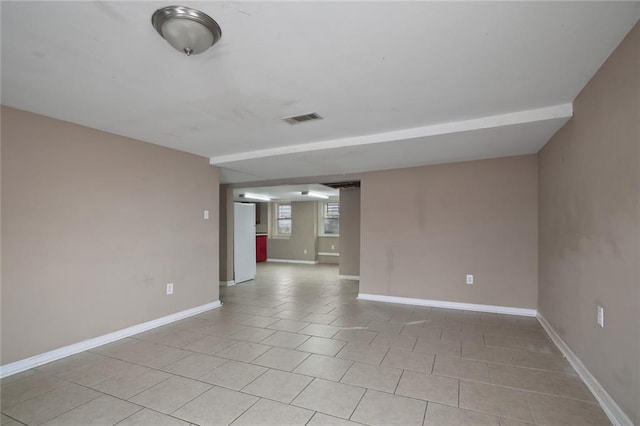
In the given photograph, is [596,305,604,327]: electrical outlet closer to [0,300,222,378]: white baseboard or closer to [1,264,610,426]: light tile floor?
[1,264,610,426]: light tile floor

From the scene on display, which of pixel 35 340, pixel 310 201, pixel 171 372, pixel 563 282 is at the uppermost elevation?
pixel 310 201

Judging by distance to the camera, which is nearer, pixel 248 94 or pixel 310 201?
pixel 248 94

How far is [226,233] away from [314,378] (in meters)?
4.35

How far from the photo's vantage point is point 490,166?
4.29 meters

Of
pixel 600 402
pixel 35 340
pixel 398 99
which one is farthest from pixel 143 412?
pixel 600 402

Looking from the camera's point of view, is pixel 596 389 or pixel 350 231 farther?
pixel 350 231

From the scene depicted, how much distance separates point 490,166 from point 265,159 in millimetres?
3151

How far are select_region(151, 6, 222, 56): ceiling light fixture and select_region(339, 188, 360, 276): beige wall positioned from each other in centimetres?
555

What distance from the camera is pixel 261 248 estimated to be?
1010cm

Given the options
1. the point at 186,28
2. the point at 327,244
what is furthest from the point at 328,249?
the point at 186,28

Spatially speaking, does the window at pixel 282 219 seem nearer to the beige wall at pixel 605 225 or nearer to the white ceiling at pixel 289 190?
the white ceiling at pixel 289 190

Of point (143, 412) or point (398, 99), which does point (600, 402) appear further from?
point (143, 412)

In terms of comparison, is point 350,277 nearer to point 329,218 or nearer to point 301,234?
point 301,234

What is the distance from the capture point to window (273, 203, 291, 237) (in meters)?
10.6
